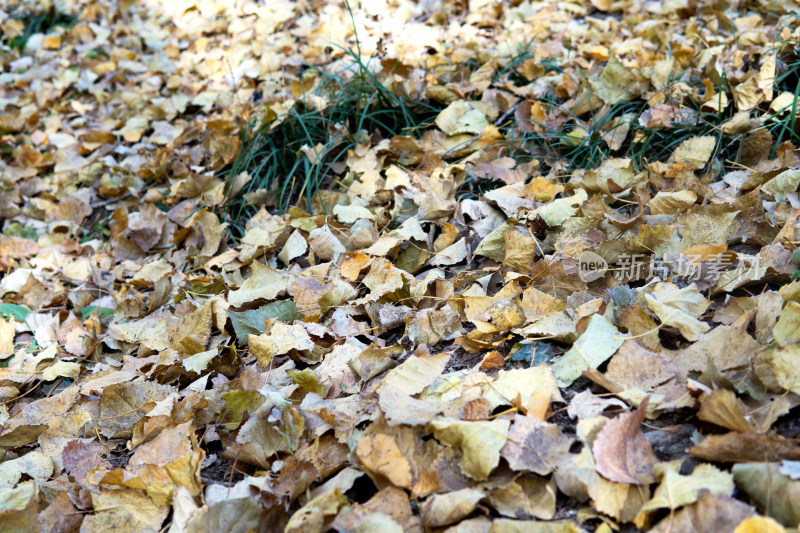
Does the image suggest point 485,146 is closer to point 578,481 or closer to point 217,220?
point 217,220

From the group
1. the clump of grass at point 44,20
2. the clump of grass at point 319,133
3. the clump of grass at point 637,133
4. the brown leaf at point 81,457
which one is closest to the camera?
the brown leaf at point 81,457

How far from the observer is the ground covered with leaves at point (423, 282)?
39.3 inches

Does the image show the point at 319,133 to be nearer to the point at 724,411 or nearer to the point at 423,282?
the point at 423,282

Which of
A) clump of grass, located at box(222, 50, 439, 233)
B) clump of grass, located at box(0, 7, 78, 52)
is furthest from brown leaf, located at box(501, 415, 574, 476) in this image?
clump of grass, located at box(0, 7, 78, 52)

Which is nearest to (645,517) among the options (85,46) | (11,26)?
(85,46)

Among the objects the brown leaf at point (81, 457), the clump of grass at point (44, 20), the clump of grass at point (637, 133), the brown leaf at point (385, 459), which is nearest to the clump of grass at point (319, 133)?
the clump of grass at point (637, 133)

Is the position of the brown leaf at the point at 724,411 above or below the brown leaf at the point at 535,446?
above

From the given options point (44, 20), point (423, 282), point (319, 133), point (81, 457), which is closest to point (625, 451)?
point (423, 282)

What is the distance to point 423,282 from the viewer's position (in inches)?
60.7

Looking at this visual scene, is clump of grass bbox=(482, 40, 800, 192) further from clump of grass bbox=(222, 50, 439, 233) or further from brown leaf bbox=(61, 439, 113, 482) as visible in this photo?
brown leaf bbox=(61, 439, 113, 482)

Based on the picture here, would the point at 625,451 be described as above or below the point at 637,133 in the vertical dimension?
below

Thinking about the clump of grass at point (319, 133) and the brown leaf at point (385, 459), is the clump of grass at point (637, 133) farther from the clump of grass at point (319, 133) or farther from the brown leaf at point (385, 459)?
the brown leaf at point (385, 459)

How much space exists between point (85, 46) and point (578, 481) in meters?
4.12

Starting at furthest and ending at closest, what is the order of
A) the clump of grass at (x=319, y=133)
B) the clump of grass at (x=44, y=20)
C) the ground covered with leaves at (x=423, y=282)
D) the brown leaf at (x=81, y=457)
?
the clump of grass at (x=44, y=20), the clump of grass at (x=319, y=133), the brown leaf at (x=81, y=457), the ground covered with leaves at (x=423, y=282)
